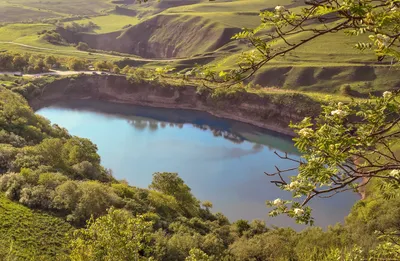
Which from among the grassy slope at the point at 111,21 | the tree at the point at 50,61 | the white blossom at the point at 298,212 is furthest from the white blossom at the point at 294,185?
the grassy slope at the point at 111,21

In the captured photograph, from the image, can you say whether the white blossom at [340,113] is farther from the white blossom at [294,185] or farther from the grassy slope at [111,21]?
the grassy slope at [111,21]

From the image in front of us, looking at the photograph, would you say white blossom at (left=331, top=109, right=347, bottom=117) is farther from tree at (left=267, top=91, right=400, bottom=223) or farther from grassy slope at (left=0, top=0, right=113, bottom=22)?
grassy slope at (left=0, top=0, right=113, bottom=22)

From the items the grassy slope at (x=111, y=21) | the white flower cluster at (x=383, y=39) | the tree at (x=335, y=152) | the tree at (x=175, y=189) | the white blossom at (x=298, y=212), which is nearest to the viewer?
the white flower cluster at (x=383, y=39)

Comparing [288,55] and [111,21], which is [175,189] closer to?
[288,55]

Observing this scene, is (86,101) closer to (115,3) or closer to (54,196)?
(54,196)

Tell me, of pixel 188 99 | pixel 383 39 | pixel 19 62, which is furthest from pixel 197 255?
pixel 19 62

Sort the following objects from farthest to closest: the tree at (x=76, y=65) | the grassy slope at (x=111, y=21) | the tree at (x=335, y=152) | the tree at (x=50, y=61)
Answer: the grassy slope at (x=111, y=21) < the tree at (x=50, y=61) < the tree at (x=76, y=65) < the tree at (x=335, y=152)

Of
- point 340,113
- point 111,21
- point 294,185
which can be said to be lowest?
point 294,185
